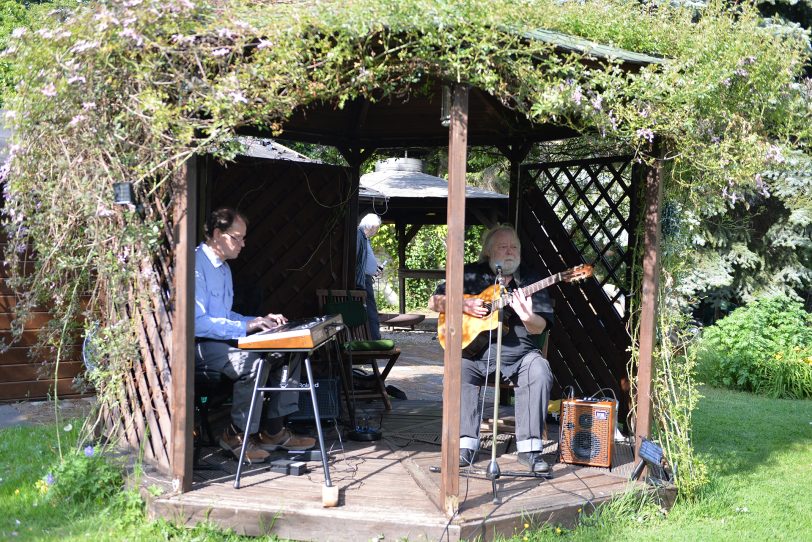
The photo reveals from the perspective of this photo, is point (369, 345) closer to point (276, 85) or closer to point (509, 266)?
point (509, 266)

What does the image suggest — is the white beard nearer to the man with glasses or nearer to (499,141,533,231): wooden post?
the man with glasses

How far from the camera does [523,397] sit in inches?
193

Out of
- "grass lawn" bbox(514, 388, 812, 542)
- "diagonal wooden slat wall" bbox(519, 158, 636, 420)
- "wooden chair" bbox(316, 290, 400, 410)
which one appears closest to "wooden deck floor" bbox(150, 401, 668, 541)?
"grass lawn" bbox(514, 388, 812, 542)

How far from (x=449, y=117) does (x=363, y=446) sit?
2444mm

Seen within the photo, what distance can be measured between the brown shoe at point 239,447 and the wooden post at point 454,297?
130cm

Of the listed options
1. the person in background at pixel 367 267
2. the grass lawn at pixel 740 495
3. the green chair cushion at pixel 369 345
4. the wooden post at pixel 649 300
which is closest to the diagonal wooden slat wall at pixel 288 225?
the person in background at pixel 367 267

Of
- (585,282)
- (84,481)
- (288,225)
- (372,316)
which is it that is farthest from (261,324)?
(372,316)

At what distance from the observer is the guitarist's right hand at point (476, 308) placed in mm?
4926

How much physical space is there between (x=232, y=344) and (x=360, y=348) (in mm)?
1821

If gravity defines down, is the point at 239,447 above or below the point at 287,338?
below

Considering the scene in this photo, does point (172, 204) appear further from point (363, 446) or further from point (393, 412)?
point (393, 412)

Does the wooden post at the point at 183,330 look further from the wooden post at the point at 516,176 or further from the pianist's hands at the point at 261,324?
the wooden post at the point at 516,176

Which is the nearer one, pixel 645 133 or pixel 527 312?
pixel 645 133

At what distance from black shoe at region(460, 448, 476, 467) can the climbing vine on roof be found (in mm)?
1992
